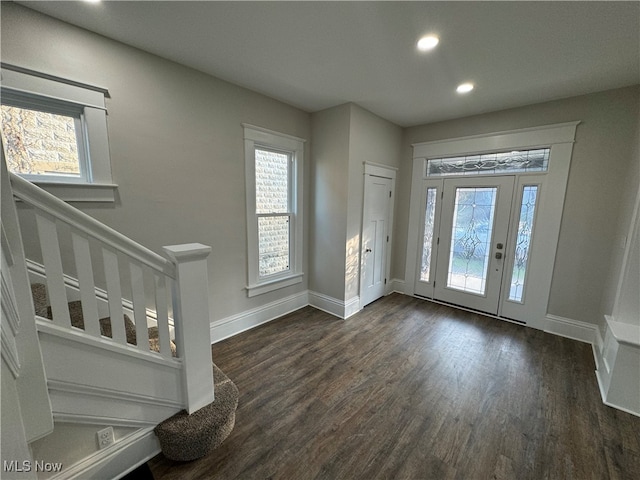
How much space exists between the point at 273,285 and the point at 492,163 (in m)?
3.39

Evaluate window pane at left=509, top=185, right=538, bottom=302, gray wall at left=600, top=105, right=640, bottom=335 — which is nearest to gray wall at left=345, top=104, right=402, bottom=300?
window pane at left=509, top=185, right=538, bottom=302

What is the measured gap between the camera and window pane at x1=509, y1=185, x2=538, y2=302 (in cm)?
314

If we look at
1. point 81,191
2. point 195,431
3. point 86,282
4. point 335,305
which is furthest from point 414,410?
point 81,191

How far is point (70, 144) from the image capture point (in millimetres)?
1916

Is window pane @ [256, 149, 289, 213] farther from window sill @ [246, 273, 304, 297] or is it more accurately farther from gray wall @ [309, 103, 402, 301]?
window sill @ [246, 273, 304, 297]

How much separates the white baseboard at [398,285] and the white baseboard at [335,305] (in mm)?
1134

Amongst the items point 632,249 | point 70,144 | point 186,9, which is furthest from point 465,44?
point 70,144

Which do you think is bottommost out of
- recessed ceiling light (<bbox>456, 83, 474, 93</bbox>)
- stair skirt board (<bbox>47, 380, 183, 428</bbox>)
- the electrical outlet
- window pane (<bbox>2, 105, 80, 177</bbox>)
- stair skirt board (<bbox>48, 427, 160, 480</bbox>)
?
stair skirt board (<bbox>48, 427, 160, 480</bbox>)

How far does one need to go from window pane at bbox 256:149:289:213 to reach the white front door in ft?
3.66

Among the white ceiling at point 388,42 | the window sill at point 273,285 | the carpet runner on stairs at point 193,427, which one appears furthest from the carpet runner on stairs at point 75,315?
the white ceiling at point 388,42

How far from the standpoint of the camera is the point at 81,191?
1889 mm

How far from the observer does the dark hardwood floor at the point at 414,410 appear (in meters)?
1.51

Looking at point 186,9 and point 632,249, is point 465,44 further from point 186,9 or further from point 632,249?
point 632,249

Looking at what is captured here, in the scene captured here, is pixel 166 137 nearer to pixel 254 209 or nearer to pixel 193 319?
pixel 254 209
